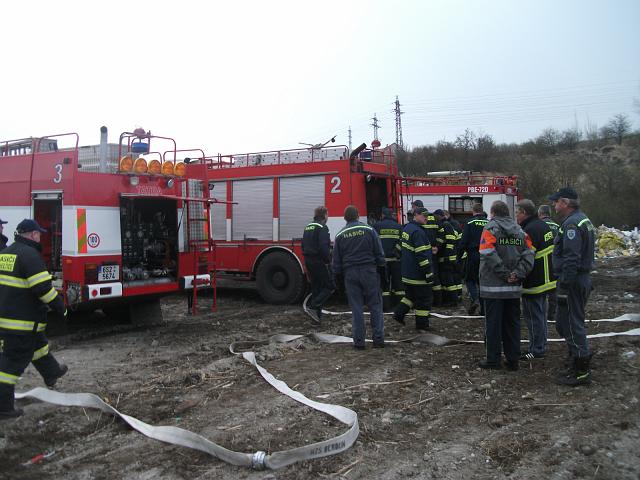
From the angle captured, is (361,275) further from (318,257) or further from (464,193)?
(464,193)

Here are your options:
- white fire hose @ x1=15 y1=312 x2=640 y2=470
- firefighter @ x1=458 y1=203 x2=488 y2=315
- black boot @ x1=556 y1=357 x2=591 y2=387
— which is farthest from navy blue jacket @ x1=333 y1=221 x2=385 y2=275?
firefighter @ x1=458 y1=203 x2=488 y2=315

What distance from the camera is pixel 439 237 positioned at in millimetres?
9625

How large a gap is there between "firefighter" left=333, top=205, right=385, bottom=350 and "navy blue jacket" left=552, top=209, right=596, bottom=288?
2161 mm

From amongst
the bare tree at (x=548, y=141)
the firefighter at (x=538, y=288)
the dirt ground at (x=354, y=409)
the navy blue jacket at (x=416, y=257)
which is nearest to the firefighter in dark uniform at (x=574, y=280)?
the dirt ground at (x=354, y=409)

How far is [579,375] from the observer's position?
500 cm

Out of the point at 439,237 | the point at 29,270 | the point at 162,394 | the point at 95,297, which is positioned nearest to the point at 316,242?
the point at 439,237

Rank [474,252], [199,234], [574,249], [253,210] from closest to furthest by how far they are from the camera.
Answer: [574,249] < [199,234] < [474,252] < [253,210]

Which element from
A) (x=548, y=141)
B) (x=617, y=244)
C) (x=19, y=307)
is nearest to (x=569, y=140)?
Result: (x=548, y=141)

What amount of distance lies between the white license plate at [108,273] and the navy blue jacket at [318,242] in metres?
2.77

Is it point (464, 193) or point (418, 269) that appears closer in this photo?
point (418, 269)

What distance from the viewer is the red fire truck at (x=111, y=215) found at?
7.16 meters

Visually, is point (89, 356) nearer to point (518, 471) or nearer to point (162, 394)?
point (162, 394)

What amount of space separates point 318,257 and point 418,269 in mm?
1763

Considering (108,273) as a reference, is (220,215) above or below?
above
